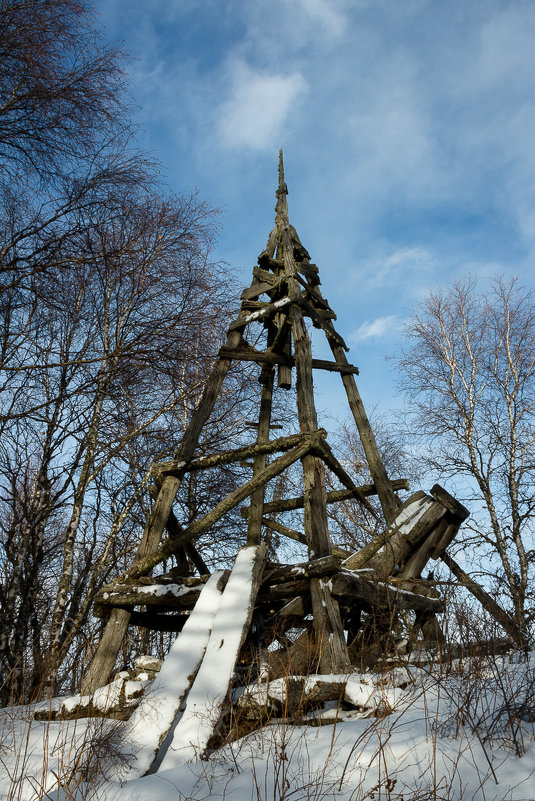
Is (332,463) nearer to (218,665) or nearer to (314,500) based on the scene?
(314,500)

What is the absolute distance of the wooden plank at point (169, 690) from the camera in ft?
8.90

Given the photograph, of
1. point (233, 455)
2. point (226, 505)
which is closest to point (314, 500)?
point (226, 505)

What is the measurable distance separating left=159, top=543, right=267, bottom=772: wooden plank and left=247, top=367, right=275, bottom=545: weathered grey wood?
1853 mm

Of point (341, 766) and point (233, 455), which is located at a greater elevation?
point (233, 455)

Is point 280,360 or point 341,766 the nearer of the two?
point 341,766

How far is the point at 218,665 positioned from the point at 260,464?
3851mm

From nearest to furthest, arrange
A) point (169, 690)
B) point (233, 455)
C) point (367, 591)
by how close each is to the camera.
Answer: point (169, 690) < point (367, 591) < point (233, 455)

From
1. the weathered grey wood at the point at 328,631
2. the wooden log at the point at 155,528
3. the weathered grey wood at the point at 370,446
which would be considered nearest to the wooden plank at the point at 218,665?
the weathered grey wood at the point at 328,631

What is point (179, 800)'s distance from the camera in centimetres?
204

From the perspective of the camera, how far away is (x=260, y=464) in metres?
7.05

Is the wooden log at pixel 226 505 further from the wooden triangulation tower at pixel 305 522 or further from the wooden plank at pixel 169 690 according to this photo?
the wooden plank at pixel 169 690

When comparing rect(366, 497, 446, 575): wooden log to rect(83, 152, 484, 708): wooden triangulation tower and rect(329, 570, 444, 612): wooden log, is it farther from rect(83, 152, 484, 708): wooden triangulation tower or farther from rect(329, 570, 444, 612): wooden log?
rect(329, 570, 444, 612): wooden log

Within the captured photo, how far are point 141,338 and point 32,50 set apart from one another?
6.99 ft

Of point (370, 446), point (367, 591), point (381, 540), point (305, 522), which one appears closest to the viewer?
point (367, 591)
